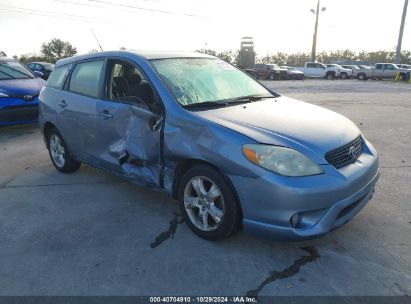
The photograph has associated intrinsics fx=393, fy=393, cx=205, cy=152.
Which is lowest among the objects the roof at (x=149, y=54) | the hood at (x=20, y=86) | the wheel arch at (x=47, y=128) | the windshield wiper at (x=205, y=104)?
the wheel arch at (x=47, y=128)

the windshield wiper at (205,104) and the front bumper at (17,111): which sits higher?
the windshield wiper at (205,104)

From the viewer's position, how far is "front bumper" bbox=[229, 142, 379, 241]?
9.54 ft

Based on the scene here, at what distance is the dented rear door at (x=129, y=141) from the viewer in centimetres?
384

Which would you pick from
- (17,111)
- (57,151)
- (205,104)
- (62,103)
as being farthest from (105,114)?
(17,111)

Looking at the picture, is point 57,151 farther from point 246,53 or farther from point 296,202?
point 246,53

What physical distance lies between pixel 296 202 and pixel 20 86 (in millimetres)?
7634

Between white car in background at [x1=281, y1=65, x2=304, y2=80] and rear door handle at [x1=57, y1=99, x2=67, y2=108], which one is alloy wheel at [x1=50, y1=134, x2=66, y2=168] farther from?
white car in background at [x1=281, y1=65, x2=304, y2=80]

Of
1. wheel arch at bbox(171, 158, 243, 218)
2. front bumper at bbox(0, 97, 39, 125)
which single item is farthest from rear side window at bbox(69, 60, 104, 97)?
front bumper at bbox(0, 97, 39, 125)

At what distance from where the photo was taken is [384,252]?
327 centimetres

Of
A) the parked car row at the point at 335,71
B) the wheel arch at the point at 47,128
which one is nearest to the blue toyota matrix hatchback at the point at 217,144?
the wheel arch at the point at 47,128

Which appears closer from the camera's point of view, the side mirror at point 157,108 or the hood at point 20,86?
the side mirror at point 157,108

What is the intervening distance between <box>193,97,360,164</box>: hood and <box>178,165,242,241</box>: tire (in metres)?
0.46

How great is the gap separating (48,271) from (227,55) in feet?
169

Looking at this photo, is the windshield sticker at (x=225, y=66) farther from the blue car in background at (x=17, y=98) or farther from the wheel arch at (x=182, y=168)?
the blue car in background at (x=17, y=98)
